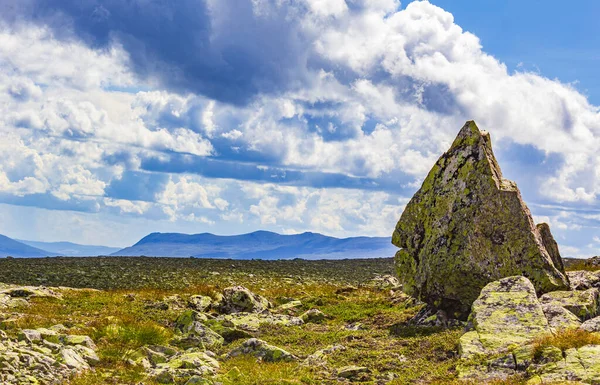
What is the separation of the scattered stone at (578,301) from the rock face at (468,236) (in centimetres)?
206

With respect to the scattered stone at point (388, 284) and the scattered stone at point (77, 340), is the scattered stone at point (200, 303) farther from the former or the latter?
the scattered stone at point (388, 284)

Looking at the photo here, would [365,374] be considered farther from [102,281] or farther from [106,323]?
[102,281]

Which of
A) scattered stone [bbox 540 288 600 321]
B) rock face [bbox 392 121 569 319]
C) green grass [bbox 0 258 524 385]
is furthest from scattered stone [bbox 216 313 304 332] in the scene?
scattered stone [bbox 540 288 600 321]

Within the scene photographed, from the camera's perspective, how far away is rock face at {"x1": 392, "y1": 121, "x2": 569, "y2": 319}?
81.4 ft

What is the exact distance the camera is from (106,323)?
2336 cm

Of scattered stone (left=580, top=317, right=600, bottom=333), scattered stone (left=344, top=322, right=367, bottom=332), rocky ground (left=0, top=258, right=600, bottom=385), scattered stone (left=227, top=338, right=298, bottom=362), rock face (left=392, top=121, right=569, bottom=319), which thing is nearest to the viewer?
rocky ground (left=0, top=258, right=600, bottom=385)

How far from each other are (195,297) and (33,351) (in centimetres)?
1741

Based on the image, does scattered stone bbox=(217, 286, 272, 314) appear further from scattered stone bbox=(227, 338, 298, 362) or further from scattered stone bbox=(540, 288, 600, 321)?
scattered stone bbox=(540, 288, 600, 321)

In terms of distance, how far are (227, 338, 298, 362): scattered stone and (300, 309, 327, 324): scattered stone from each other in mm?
10242

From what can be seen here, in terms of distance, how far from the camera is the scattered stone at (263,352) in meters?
18.8

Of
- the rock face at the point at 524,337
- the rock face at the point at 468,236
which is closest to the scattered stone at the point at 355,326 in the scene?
the rock face at the point at 468,236

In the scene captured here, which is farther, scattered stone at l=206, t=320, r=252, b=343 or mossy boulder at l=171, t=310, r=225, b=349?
scattered stone at l=206, t=320, r=252, b=343

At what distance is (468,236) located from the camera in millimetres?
25500

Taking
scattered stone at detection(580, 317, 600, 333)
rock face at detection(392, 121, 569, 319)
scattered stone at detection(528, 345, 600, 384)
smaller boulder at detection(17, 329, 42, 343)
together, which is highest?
rock face at detection(392, 121, 569, 319)
